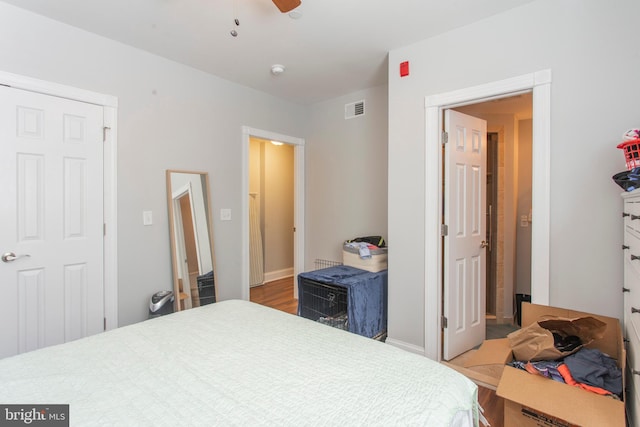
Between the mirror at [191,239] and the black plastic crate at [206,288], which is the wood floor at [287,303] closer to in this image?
the black plastic crate at [206,288]

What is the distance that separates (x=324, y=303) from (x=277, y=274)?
2.72 m

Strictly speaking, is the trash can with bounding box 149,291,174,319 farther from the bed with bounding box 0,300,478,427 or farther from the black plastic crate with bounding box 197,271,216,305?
the bed with bounding box 0,300,478,427

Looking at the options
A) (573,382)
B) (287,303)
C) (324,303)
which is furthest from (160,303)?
(573,382)

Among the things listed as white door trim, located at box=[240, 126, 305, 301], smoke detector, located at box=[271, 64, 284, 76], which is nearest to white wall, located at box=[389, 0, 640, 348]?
smoke detector, located at box=[271, 64, 284, 76]

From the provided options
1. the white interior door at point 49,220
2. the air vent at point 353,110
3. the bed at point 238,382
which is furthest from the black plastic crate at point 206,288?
the air vent at point 353,110

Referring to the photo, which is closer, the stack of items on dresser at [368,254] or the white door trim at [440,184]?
the white door trim at [440,184]

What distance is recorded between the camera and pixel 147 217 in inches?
108

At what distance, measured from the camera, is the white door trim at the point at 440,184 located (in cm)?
201

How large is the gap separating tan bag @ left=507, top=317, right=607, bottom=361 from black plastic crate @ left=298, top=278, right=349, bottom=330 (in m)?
1.38

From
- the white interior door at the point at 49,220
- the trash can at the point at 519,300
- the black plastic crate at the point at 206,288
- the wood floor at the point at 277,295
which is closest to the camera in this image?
the white interior door at the point at 49,220

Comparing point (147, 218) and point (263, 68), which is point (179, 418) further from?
point (263, 68)

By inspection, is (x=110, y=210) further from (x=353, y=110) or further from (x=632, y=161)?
(x=632, y=161)

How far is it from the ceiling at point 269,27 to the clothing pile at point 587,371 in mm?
2203

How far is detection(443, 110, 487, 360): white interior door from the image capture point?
102 inches
